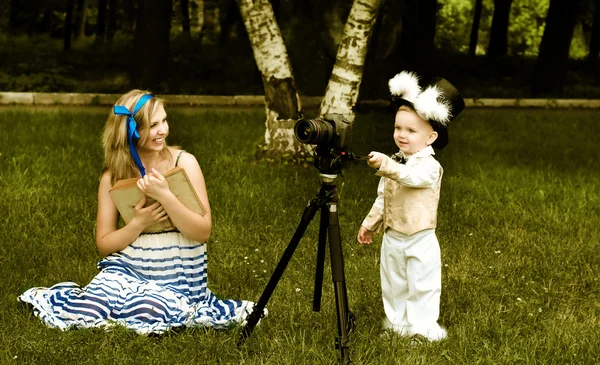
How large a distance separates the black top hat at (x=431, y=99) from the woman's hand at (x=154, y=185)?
1204 mm

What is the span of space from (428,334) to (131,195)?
167cm

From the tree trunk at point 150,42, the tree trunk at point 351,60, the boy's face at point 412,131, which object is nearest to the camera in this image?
the boy's face at point 412,131

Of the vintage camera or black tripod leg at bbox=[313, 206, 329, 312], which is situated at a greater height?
the vintage camera

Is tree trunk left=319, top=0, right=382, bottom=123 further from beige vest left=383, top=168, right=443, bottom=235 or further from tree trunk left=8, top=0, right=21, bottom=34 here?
tree trunk left=8, top=0, right=21, bottom=34

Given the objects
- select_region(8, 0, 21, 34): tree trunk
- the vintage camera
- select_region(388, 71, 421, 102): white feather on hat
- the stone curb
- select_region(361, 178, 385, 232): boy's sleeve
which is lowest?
select_region(8, 0, 21, 34): tree trunk

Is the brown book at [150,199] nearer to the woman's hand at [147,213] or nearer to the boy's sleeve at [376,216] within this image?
the woman's hand at [147,213]

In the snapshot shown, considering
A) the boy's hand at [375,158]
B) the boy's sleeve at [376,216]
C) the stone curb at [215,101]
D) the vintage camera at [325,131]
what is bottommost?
the stone curb at [215,101]

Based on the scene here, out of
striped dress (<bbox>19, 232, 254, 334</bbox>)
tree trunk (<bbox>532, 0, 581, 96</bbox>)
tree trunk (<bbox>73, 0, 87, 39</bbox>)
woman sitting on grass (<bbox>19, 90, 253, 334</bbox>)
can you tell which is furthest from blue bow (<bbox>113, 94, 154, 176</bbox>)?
tree trunk (<bbox>73, 0, 87, 39</bbox>)

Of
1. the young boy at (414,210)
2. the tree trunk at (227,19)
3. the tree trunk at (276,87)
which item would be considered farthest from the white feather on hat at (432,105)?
the tree trunk at (227,19)

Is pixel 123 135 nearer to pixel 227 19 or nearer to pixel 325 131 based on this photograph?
pixel 325 131

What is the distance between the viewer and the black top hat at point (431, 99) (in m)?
3.73

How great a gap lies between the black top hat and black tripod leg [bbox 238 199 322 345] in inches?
26.5

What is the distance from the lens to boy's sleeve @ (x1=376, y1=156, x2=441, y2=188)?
11.4 feet

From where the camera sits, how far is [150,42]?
15.9m
